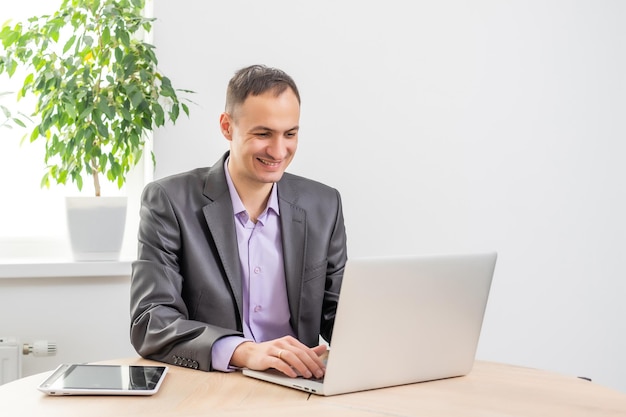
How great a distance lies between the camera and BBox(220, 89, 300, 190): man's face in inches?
83.8

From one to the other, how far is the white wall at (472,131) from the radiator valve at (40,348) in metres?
0.74

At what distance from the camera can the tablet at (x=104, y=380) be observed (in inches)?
60.2

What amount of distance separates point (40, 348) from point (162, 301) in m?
1.09

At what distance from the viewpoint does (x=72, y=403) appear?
4.88 feet

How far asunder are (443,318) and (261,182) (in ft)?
2.37

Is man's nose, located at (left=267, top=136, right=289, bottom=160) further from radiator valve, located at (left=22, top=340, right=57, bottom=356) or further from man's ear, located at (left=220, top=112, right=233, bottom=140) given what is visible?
radiator valve, located at (left=22, top=340, right=57, bottom=356)

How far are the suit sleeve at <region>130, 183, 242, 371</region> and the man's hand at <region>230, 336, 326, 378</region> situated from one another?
8 cm

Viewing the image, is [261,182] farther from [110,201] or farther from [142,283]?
[110,201]

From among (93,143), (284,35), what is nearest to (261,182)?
(93,143)

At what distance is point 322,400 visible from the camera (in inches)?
60.4

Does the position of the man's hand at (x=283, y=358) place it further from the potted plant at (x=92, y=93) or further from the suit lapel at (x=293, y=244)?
the potted plant at (x=92, y=93)

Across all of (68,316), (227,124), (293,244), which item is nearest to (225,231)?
(293,244)

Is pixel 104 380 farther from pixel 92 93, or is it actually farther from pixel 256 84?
pixel 92 93

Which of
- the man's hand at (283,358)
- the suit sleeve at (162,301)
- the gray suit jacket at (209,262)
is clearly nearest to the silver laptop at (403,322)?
the man's hand at (283,358)
